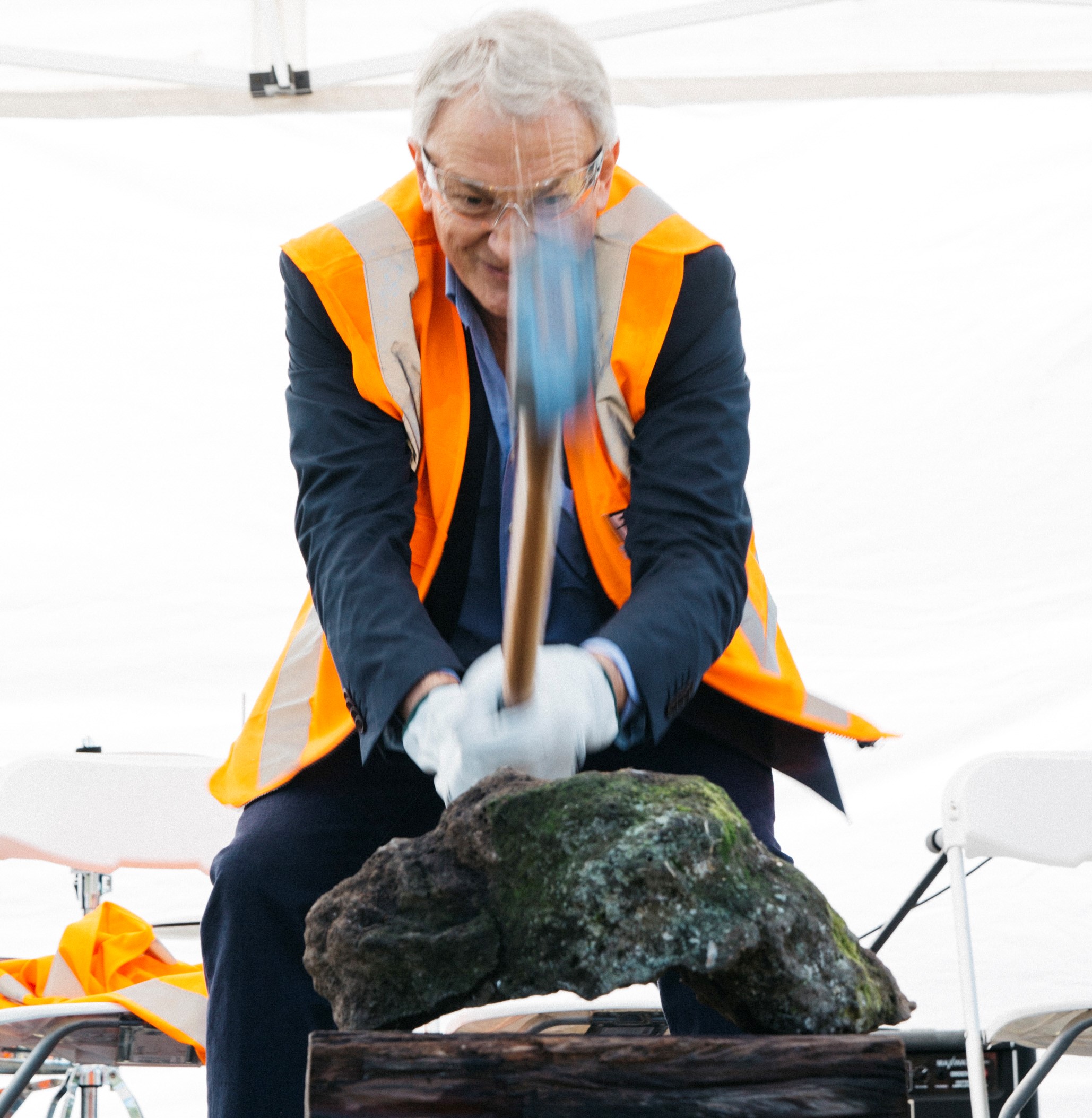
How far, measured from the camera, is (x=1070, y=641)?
277 centimetres

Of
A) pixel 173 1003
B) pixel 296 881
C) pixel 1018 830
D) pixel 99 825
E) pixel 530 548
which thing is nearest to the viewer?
pixel 530 548

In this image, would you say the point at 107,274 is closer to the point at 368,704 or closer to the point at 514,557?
the point at 368,704

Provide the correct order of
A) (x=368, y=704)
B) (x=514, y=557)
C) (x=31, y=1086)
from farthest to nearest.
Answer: (x=31, y=1086)
(x=368, y=704)
(x=514, y=557)

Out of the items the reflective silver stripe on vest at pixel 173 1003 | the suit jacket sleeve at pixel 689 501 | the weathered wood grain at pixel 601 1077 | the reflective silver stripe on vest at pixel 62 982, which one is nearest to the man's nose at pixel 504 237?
the suit jacket sleeve at pixel 689 501

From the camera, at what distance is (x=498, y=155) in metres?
1.09

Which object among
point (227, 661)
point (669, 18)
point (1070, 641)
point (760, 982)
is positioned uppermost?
point (669, 18)

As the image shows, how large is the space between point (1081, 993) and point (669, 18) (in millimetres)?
1872

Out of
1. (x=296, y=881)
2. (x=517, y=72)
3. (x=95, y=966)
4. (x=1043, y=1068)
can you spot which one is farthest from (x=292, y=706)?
(x=1043, y=1068)

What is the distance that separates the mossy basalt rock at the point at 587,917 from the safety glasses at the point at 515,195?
0.47m

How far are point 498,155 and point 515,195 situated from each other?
0.11 feet

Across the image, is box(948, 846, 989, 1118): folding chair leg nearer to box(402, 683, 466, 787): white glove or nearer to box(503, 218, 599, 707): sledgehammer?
box(402, 683, 466, 787): white glove

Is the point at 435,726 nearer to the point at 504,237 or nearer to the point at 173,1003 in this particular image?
the point at 504,237

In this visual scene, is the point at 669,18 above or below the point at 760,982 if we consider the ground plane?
above

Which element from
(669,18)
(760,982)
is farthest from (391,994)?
(669,18)
